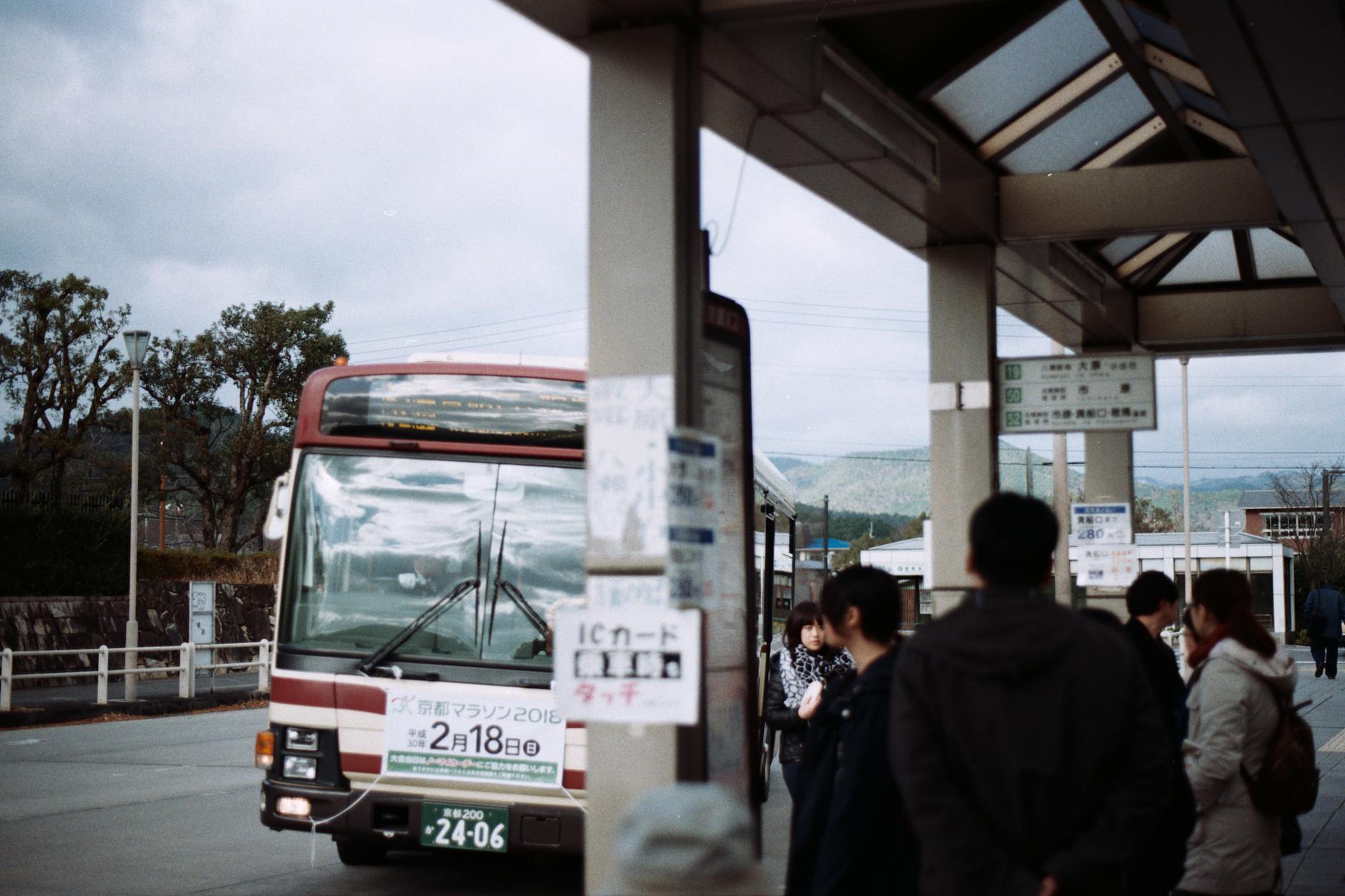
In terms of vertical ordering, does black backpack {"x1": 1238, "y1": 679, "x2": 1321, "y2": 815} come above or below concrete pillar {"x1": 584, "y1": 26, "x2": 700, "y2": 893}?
below

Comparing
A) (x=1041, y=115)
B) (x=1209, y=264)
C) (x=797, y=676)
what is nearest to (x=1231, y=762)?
(x=797, y=676)

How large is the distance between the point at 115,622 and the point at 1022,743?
31.2 metres

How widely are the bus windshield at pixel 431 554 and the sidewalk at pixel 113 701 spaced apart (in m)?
14.3

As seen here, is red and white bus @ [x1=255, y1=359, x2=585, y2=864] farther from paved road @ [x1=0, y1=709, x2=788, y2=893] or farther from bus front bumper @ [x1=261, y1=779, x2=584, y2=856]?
paved road @ [x1=0, y1=709, x2=788, y2=893]

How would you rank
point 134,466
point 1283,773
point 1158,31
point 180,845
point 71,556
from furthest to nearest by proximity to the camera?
point 71,556 < point 134,466 < point 180,845 < point 1158,31 < point 1283,773

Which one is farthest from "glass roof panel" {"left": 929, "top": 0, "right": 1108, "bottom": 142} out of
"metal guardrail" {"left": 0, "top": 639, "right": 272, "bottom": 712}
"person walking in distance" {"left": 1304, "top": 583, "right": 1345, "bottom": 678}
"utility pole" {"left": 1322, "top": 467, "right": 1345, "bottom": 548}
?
"utility pole" {"left": 1322, "top": 467, "right": 1345, "bottom": 548}

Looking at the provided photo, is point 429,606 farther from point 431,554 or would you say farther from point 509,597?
point 509,597

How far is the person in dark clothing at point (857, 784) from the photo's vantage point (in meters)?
3.92

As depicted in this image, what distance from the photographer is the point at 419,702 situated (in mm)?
7820

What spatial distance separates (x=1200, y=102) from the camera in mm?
10141

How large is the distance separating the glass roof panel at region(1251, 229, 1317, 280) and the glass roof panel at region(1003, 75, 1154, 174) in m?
2.41

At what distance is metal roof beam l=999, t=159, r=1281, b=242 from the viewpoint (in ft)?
33.1

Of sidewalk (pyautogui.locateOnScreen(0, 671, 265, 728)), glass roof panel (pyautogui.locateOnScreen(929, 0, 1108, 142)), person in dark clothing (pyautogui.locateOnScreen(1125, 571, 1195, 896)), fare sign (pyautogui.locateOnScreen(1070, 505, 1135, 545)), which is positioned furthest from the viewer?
sidewalk (pyautogui.locateOnScreen(0, 671, 265, 728))

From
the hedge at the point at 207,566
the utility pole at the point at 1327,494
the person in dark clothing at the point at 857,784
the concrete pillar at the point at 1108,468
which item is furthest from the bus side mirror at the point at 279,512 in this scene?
the utility pole at the point at 1327,494
